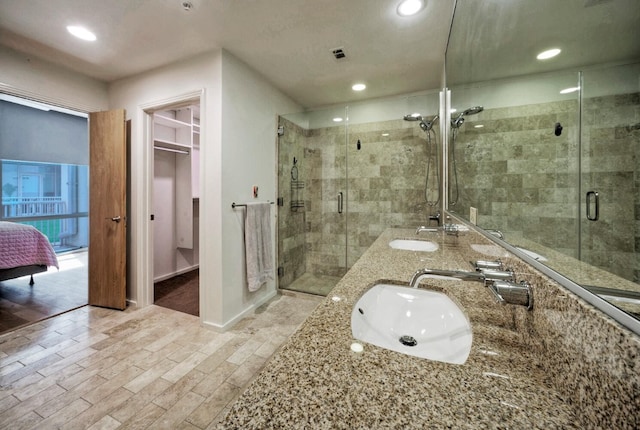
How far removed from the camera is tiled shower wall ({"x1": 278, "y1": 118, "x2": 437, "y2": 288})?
3111 millimetres

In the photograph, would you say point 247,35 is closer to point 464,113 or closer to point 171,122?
point 464,113

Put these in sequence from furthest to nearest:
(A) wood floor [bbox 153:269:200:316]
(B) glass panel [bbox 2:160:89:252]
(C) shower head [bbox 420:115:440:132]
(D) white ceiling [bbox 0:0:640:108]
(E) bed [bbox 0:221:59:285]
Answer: (B) glass panel [bbox 2:160:89:252], (C) shower head [bbox 420:115:440:132], (E) bed [bbox 0:221:59:285], (A) wood floor [bbox 153:269:200:316], (D) white ceiling [bbox 0:0:640:108]

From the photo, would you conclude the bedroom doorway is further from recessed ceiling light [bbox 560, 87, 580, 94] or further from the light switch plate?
recessed ceiling light [bbox 560, 87, 580, 94]

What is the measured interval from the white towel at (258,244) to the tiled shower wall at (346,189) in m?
0.39

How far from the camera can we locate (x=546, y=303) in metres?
0.51

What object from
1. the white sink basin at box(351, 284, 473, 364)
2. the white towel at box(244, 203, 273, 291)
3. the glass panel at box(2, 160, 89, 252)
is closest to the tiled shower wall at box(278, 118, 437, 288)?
the white towel at box(244, 203, 273, 291)

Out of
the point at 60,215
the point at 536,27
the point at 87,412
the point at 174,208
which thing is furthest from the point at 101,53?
the point at 60,215

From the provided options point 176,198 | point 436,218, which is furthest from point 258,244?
point 436,218

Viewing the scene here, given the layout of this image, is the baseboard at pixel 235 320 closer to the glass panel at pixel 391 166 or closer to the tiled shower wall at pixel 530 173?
the glass panel at pixel 391 166

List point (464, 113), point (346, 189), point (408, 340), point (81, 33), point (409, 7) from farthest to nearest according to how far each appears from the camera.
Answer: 1. point (346, 189)
2. point (81, 33)
3. point (409, 7)
4. point (464, 113)
5. point (408, 340)

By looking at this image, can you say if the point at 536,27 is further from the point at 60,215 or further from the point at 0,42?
the point at 60,215

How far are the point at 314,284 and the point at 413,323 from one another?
2.53 m

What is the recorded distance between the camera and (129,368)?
171 cm

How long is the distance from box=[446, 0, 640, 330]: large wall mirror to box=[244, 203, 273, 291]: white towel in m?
1.98
